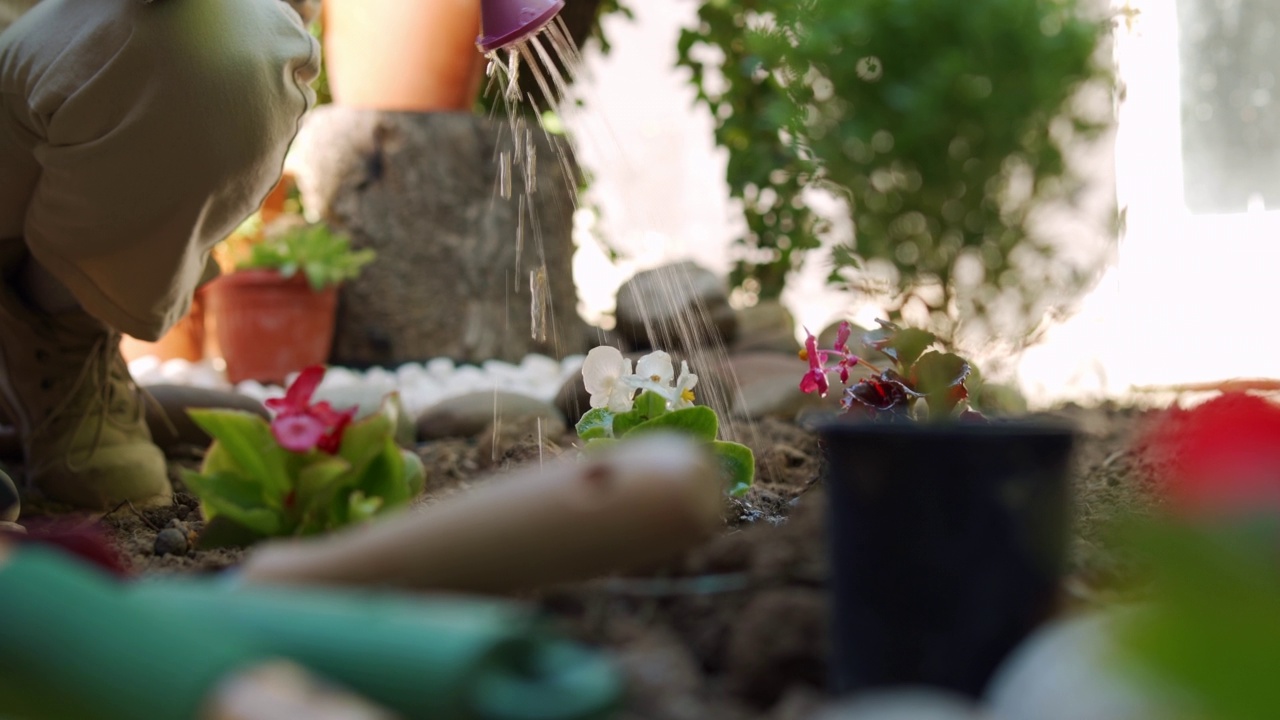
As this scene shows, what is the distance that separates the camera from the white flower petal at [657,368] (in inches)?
56.1

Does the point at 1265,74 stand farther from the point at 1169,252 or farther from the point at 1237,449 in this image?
the point at 1237,449

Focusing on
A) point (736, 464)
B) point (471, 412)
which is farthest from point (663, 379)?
point (471, 412)

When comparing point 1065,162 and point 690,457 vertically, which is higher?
point 1065,162

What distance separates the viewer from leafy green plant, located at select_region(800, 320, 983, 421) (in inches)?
56.0

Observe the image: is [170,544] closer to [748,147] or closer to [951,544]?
[951,544]

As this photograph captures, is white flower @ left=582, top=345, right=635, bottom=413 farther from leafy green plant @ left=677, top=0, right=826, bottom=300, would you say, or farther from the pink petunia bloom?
leafy green plant @ left=677, top=0, right=826, bottom=300

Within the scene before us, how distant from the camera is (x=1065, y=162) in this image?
1877mm

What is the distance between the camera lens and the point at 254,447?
3.42ft

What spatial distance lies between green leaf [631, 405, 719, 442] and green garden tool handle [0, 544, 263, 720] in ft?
2.48

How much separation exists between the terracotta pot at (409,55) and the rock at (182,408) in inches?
68.7

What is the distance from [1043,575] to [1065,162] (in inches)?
54.1

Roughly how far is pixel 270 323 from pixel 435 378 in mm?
663

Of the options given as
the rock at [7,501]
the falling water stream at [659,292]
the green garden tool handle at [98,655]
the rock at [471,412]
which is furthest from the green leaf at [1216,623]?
the rock at [471,412]

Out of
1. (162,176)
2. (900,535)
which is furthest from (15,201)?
(900,535)
